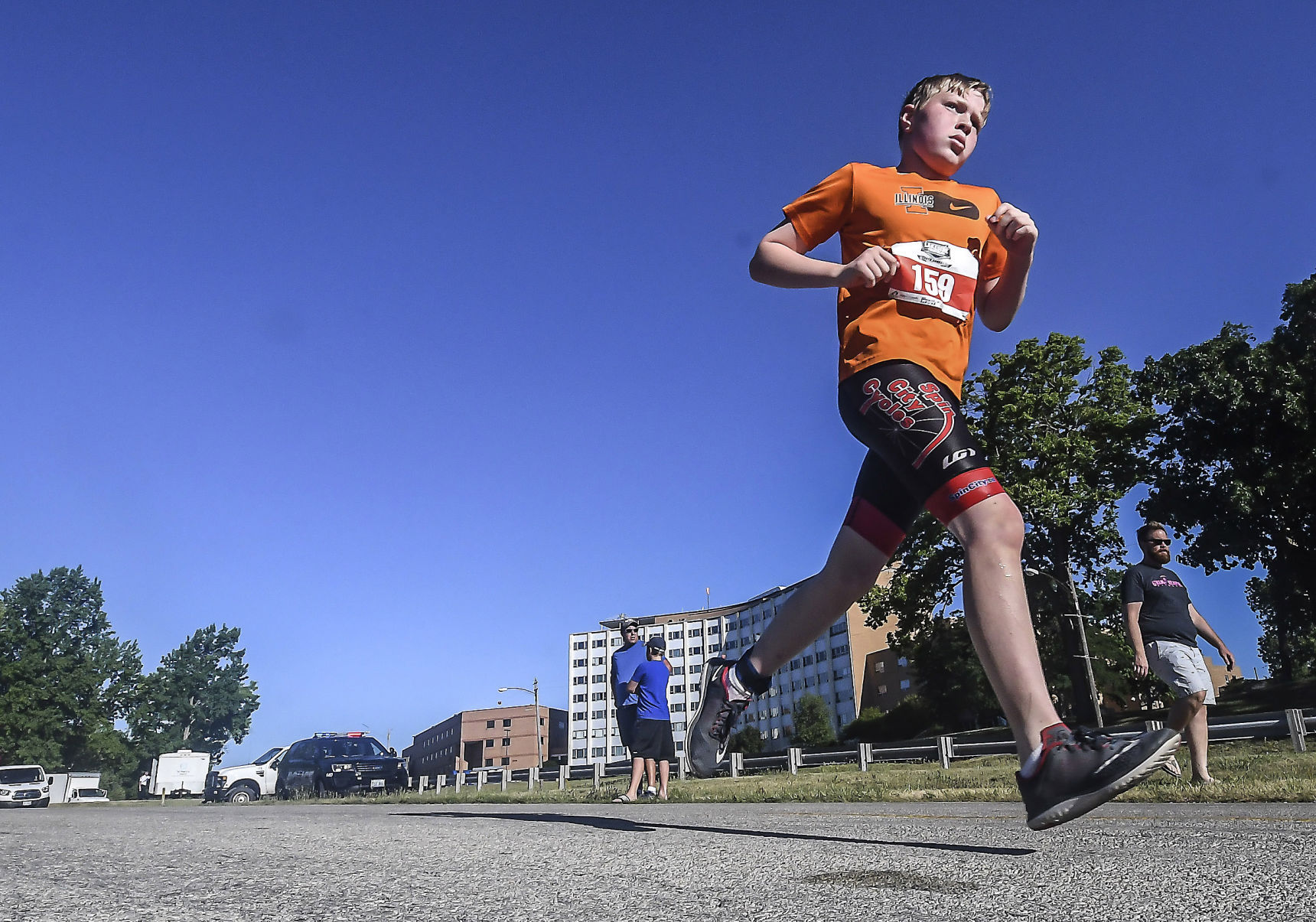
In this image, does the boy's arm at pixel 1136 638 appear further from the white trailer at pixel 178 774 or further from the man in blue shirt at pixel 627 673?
the white trailer at pixel 178 774

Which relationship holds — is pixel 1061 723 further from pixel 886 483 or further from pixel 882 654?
pixel 882 654

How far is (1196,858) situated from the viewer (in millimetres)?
2336

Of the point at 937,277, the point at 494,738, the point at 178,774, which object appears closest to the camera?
the point at 937,277

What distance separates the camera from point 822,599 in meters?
3.09

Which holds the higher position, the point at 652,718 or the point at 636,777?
the point at 652,718

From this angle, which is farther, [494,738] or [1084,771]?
[494,738]

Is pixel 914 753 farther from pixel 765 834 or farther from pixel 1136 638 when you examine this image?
pixel 765 834

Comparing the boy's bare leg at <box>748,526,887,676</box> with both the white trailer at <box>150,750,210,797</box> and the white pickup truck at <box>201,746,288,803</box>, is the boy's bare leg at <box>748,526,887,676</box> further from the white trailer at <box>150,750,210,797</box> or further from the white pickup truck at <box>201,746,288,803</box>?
the white trailer at <box>150,750,210,797</box>

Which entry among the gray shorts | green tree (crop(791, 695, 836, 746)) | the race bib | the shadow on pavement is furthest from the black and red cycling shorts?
green tree (crop(791, 695, 836, 746))

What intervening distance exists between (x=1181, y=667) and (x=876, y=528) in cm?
438

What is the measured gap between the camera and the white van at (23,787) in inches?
1089

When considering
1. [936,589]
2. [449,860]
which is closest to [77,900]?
[449,860]

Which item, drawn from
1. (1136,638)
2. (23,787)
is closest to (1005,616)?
(1136,638)

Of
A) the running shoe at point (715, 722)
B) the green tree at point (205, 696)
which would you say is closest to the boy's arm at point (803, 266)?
the running shoe at point (715, 722)
